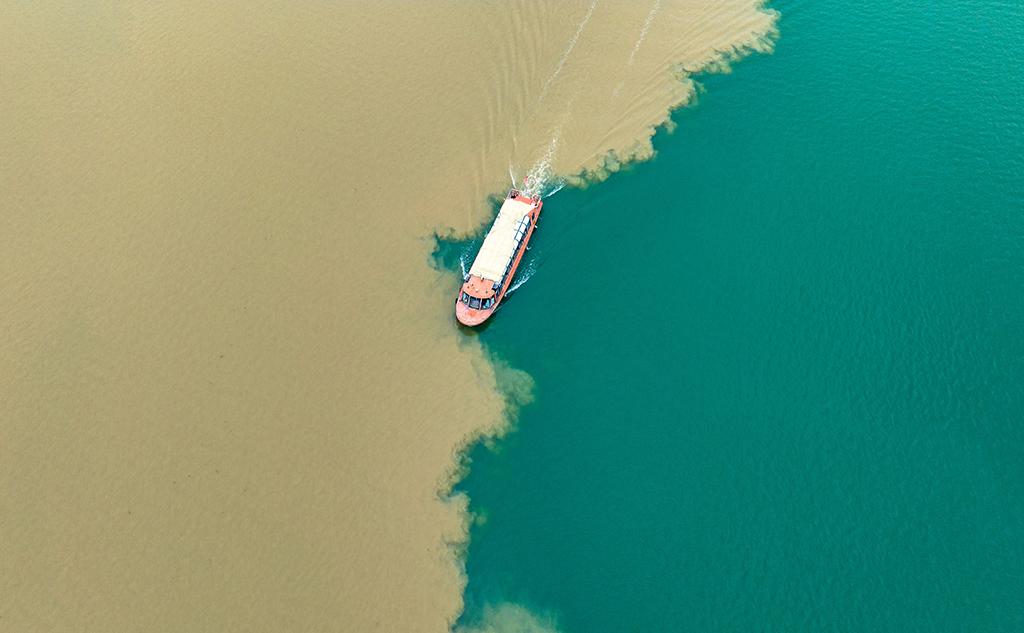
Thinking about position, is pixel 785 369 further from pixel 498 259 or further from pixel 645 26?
pixel 645 26

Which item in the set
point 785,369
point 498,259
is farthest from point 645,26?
point 785,369

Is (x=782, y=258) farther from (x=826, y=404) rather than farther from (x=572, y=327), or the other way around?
(x=572, y=327)

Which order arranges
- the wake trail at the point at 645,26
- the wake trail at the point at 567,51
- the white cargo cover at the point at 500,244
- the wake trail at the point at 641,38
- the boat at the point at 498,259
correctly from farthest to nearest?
the wake trail at the point at 645,26 < the wake trail at the point at 641,38 < the wake trail at the point at 567,51 < the white cargo cover at the point at 500,244 < the boat at the point at 498,259

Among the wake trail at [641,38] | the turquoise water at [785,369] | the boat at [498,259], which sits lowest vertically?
Answer: the turquoise water at [785,369]

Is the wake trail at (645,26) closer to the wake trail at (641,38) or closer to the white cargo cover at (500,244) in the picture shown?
the wake trail at (641,38)

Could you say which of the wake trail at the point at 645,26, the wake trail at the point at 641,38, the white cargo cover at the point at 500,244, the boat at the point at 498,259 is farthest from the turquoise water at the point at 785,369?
the wake trail at the point at 645,26

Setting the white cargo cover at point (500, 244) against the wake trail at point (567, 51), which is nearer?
the white cargo cover at point (500, 244)

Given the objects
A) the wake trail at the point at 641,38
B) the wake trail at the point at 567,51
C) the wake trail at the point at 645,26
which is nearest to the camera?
the wake trail at the point at 567,51

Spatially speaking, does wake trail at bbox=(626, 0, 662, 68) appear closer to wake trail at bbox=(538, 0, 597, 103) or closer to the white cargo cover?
wake trail at bbox=(538, 0, 597, 103)
